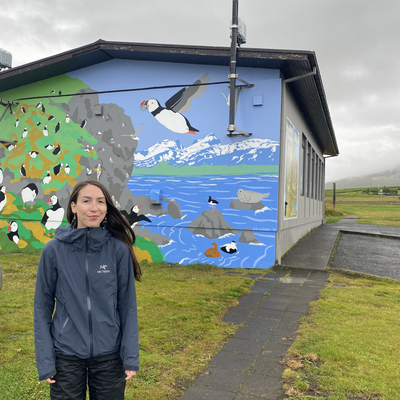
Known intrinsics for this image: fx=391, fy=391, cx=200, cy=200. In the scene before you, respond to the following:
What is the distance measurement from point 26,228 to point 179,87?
6.69 metres

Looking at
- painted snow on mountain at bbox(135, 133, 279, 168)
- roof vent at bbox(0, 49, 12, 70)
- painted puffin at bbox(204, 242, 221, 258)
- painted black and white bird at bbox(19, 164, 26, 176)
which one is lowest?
painted puffin at bbox(204, 242, 221, 258)

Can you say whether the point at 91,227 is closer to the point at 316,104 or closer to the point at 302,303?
the point at 302,303

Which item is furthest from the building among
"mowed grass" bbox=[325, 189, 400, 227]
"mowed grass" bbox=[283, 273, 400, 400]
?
"mowed grass" bbox=[325, 189, 400, 227]

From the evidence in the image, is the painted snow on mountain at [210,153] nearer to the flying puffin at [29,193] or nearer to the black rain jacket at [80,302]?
the flying puffin at [29,193]

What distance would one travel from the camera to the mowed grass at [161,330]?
3.55 metres

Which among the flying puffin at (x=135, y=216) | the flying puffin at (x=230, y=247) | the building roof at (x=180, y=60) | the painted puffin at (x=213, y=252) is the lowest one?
the painted puffin at (x=213, y=252)

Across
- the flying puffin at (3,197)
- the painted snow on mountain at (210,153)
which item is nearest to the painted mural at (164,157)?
the painted snow on mountain at (210,153)

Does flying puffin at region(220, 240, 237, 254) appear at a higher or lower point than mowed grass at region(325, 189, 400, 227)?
higher

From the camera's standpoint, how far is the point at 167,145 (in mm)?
10461

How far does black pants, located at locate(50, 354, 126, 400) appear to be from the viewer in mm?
2227

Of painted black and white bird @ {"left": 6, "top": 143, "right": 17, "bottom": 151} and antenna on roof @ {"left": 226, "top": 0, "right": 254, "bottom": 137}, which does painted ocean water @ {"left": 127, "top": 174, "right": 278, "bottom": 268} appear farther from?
painted black and white bird @ {"left": 6, "top": 143, "right": 17, "bottom": 151}

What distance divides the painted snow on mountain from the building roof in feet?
6.19

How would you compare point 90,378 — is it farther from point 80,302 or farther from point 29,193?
point 29,193

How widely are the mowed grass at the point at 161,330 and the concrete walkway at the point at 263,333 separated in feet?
0.55
